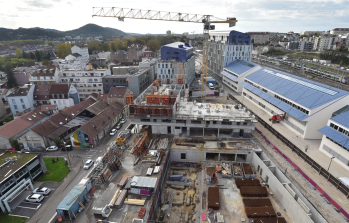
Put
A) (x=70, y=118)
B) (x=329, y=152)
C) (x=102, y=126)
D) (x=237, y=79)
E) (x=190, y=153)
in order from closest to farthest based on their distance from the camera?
1. (x=329, y=152)
2. (x=190, y=153)
3. (x=102, y=126)
4. (x=70, y=118)
5. (x=237, y=79)

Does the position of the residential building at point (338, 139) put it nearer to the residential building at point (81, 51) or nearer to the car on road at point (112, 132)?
the car on road at point (112, 132)

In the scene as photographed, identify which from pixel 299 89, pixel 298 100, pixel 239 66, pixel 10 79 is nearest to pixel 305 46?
pixel 239 66

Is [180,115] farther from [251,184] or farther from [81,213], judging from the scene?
[81,213]

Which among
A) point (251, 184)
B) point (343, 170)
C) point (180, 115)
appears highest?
point (180, 115)

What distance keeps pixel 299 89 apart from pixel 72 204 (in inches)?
2036

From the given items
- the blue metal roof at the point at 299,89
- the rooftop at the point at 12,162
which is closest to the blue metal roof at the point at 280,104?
the blue metal roof at the point at 299,89

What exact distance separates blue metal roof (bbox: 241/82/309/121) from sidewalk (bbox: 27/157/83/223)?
4684cm

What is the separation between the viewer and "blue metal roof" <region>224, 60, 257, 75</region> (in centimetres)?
7188

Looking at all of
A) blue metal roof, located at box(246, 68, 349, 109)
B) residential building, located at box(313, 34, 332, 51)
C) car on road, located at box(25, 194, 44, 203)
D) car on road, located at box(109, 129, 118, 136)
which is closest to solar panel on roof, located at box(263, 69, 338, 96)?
blue metal roof, located at box(246, 68, 349, 109)

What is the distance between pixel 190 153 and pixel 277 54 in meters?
159

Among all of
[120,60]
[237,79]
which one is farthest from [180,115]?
[120,60]

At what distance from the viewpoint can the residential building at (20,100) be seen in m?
58.7

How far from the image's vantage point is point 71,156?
4066cm

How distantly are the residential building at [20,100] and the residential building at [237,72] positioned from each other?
7135cm
